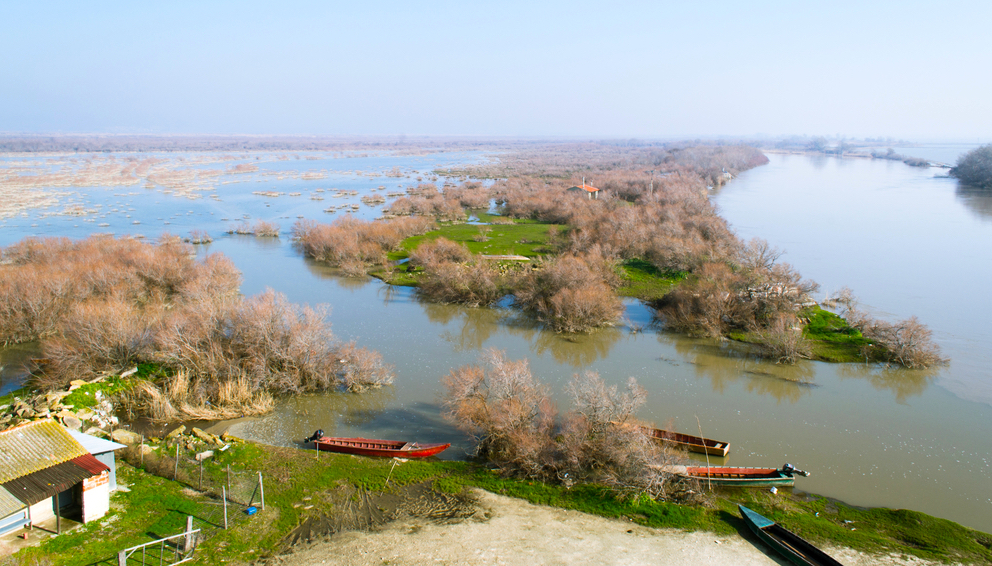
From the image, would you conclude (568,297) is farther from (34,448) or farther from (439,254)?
(34,448)

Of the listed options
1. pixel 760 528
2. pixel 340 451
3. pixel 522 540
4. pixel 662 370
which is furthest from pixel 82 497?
pixel 662 370

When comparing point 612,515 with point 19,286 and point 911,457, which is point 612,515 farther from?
point 19,286

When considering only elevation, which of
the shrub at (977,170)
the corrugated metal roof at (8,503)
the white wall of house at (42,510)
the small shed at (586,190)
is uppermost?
the shrub at (977,170)

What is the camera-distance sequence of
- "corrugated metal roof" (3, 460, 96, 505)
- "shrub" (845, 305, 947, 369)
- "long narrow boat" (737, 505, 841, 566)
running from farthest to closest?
1. "shrub" (845, 305, 947, 369)
2. "long narrow boat" (737, 505, 841, 566)
3. "corrugated metal roof" (3, 460, 96, 505)

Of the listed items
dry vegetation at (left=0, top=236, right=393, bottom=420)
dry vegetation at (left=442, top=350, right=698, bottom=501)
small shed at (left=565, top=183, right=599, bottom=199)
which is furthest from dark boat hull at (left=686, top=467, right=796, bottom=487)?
small shed at (left=565, top=183, right=599, bottom=199)

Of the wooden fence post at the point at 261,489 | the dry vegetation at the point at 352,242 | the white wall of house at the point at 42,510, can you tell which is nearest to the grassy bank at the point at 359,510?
the wooden fence post at the point at 261,489

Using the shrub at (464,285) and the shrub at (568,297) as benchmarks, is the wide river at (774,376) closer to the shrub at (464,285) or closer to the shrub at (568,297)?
the shrub at (568,297)

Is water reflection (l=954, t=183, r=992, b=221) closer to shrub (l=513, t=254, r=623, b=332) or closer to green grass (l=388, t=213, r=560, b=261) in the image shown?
green grass (l=388, t=213, r=560, b=261)
